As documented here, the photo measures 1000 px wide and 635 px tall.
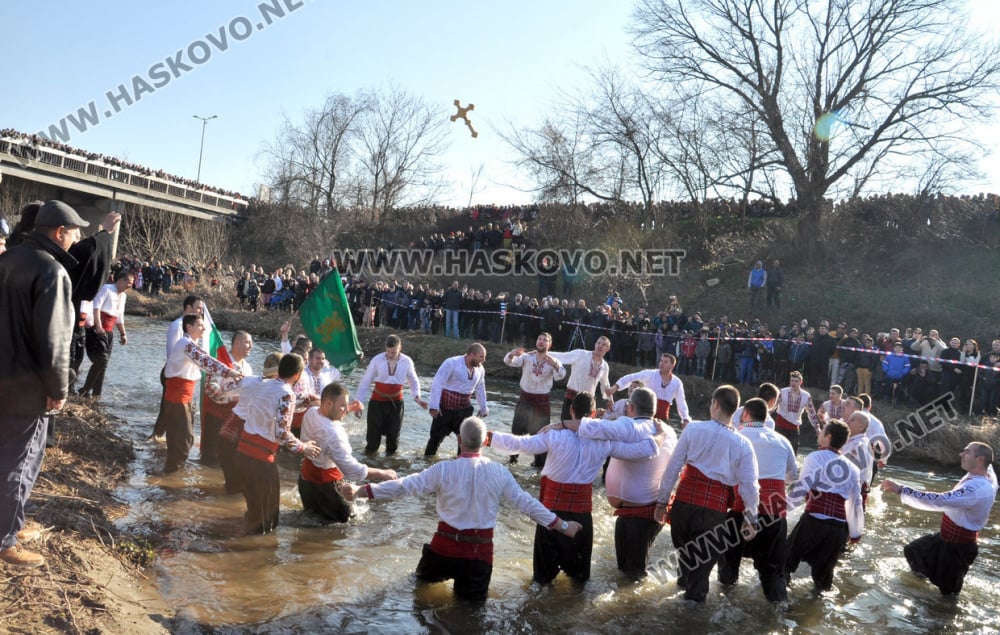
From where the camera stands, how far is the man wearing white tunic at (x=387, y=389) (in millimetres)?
10578

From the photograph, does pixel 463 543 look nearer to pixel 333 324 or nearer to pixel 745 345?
pixel 333 324

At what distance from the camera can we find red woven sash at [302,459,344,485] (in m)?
7.30

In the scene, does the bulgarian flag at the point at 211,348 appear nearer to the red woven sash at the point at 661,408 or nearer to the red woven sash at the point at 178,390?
the red woven sash at the point at 178,390

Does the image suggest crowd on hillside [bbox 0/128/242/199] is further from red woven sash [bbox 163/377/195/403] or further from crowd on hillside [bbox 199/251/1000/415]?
red woven sash [bbox 163/377/195/403]

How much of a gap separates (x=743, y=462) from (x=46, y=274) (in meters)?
5.07

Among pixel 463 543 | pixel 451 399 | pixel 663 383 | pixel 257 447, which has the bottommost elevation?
pixel 463 543

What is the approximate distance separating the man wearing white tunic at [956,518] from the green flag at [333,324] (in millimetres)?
6873

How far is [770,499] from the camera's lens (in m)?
6.88

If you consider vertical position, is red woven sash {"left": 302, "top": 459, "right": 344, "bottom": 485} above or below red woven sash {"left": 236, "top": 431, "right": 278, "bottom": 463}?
below

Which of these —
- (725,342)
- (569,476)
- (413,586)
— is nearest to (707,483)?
(569,476)

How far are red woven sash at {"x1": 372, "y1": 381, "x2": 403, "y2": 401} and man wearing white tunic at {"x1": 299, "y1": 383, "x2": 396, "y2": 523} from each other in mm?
3025

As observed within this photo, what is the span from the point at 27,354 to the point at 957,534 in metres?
7.61

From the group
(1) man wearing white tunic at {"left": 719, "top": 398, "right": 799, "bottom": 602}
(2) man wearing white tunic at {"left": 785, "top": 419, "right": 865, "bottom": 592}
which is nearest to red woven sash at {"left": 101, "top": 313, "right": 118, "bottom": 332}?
(1) man wearing white tunic at {"left": 719, "top": 398, "right": 799, "bottom": 602}

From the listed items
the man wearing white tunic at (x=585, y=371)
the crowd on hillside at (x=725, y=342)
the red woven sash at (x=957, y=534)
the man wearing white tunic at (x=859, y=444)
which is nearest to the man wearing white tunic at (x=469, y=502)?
the red woven sash at (x=957, y=534)
